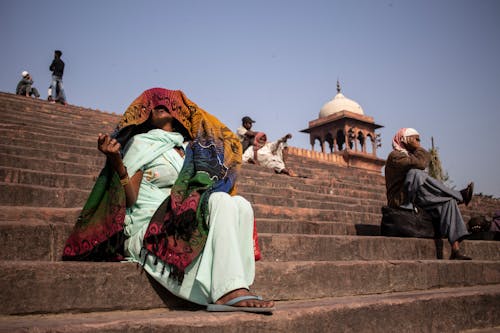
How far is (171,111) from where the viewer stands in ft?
9.30

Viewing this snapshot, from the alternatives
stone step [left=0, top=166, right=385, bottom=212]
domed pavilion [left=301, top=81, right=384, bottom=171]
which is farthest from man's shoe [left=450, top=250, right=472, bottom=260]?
domed pavilion [left=301, top=81, right=384, bottom=171]

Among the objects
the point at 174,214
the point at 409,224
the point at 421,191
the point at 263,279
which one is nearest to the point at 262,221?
the point at 263,279

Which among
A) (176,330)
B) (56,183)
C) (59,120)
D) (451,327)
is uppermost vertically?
(59,120)

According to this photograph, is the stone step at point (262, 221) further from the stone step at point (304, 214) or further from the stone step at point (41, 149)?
the stone step at point (41, 149)

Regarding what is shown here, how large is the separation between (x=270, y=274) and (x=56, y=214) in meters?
1.46

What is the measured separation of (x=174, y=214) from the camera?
7.33ft

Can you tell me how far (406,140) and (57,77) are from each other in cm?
1017

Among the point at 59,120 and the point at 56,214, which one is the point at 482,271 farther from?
the point at 59,120

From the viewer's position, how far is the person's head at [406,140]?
15.1 ft

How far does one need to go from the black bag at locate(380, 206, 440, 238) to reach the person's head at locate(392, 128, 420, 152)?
678 mm

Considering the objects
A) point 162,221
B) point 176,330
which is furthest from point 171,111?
point 176,330

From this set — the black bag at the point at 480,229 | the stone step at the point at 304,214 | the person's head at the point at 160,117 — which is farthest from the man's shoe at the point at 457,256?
the person's head at the point at 160,117

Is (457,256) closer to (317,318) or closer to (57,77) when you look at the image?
(317,318)

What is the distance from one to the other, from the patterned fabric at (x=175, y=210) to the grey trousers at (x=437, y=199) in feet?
7.93
